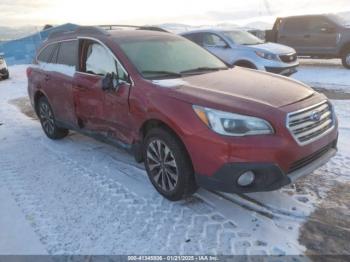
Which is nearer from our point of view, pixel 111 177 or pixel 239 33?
pixel 111 177

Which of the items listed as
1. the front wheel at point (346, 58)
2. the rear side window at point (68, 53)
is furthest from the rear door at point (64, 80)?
the front wheel at point (346, 58)

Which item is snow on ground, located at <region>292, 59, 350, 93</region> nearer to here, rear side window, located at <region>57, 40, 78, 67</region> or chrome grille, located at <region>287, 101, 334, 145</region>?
chrome grille, located at <region>287, 101, 334, 145</region>

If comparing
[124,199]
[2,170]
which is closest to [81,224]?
[124,199]

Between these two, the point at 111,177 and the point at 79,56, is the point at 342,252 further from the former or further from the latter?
the point at 79,56

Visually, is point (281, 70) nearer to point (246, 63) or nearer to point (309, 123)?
Answer: point (246, 63)

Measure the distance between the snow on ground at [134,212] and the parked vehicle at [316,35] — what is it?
922 centimetres

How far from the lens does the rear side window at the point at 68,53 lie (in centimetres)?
523

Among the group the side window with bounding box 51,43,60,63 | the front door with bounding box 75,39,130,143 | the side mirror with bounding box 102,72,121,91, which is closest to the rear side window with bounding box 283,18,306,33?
the side window with bounding box 51,43,60,63

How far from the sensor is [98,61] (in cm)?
471

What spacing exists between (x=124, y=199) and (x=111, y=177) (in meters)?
0.65

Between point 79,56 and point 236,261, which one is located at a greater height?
point 79,56

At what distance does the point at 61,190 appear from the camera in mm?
4359

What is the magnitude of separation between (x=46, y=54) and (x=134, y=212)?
3.65 m

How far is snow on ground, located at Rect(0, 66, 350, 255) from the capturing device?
126 inches
